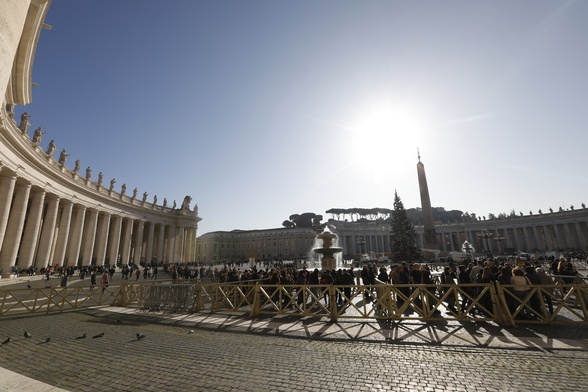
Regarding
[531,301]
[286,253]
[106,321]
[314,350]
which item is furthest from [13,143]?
[286,253]

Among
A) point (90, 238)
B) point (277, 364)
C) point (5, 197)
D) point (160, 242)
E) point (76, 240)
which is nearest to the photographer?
point (277, 364)

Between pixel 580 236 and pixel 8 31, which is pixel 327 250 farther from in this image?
pixel 580 236

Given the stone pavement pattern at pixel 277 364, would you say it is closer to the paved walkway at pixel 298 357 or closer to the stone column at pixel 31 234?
the paved walkway at pixel 298 357

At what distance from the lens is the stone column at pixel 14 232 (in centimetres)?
2416

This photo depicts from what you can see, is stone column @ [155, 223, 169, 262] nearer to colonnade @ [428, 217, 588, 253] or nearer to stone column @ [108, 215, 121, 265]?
stone column @ [108, 215, 121, 265]

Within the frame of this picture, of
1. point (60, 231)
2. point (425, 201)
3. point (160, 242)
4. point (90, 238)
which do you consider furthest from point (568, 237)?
point (60, 231)

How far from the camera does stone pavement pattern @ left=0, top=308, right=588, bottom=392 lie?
437 centimetres

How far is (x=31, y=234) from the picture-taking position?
27828mm

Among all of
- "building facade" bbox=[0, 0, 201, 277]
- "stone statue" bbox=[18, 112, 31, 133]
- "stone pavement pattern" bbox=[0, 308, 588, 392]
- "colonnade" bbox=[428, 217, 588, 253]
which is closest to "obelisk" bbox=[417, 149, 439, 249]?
"colonnade" bbox=[428, 217, 588, 253]

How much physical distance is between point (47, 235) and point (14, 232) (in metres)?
6.19

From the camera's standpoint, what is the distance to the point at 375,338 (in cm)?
712

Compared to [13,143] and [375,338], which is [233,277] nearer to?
[375,338]

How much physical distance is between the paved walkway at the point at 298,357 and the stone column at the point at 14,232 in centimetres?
2210

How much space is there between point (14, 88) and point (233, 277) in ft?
37.3
